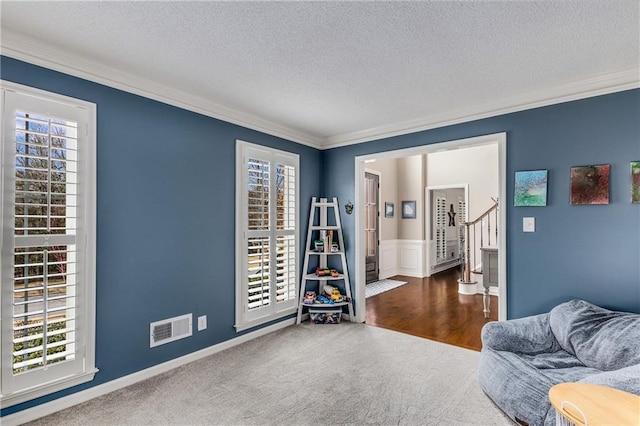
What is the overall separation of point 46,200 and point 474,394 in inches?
133

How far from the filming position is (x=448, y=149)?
3592 millimetres

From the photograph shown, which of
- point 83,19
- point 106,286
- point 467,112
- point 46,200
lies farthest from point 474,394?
point 83,19

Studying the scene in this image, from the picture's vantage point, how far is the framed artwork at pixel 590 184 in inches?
104

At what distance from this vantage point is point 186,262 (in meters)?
3.05

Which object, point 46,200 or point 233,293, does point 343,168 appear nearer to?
point 233,293

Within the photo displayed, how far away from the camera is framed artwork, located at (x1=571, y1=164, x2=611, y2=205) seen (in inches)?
104

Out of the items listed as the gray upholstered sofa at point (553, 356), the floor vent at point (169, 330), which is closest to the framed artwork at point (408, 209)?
the gray upholstered sofa at point (553, 356)

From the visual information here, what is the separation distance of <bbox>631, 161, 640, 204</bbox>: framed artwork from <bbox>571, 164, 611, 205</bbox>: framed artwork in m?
0.15

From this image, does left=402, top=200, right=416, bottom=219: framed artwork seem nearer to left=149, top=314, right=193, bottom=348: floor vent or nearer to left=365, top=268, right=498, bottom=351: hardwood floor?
left=365, top=268, right=498, bottom=351: hardwood floor

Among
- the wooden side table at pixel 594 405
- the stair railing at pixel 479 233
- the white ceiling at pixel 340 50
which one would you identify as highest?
the white ceiling at pixel 340 50

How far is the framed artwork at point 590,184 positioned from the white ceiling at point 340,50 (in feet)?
2.13

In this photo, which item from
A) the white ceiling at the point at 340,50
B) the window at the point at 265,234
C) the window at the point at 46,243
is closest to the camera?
the white ceiling at the point at 340,50

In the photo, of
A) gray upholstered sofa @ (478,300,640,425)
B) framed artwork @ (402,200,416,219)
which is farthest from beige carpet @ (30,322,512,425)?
framed artwork @ (402,200,416,219)

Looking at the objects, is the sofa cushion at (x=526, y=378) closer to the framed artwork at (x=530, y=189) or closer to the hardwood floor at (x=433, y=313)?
the hardwood floor at (x=433, y=313)
